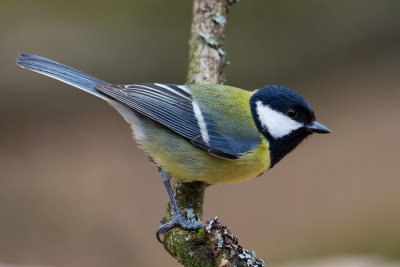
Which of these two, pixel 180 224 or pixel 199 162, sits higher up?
pixel 199 162

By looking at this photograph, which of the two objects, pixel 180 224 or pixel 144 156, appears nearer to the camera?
pixel 180 224

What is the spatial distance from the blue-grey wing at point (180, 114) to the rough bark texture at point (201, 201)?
0.22m

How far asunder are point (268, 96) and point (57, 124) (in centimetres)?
260

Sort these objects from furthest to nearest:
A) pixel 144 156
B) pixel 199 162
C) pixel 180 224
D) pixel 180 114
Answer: pixel 144 156 → pixel 180 114 → pixel 199 162 → pixel 180 224

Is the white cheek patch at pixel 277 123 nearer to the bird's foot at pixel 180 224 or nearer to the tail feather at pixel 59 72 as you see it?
the bird's foot at pixel 180 224

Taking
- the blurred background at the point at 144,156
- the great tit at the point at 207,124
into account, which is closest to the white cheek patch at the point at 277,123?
the great tit at the point at 207,124

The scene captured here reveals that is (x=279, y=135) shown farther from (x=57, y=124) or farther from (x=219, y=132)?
(x=57, y=124)

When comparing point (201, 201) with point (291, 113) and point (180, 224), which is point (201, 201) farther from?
point (291, 113)

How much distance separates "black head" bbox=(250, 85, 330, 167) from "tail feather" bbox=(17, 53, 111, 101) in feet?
2.21

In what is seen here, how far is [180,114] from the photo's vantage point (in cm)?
218

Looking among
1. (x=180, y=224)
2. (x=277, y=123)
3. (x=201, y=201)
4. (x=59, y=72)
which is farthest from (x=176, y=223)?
(x=59, y=72)

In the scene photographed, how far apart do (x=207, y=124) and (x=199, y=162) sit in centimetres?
18

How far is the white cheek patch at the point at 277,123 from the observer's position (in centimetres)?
214

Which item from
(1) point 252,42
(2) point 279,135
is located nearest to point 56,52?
(1) point 252,42
